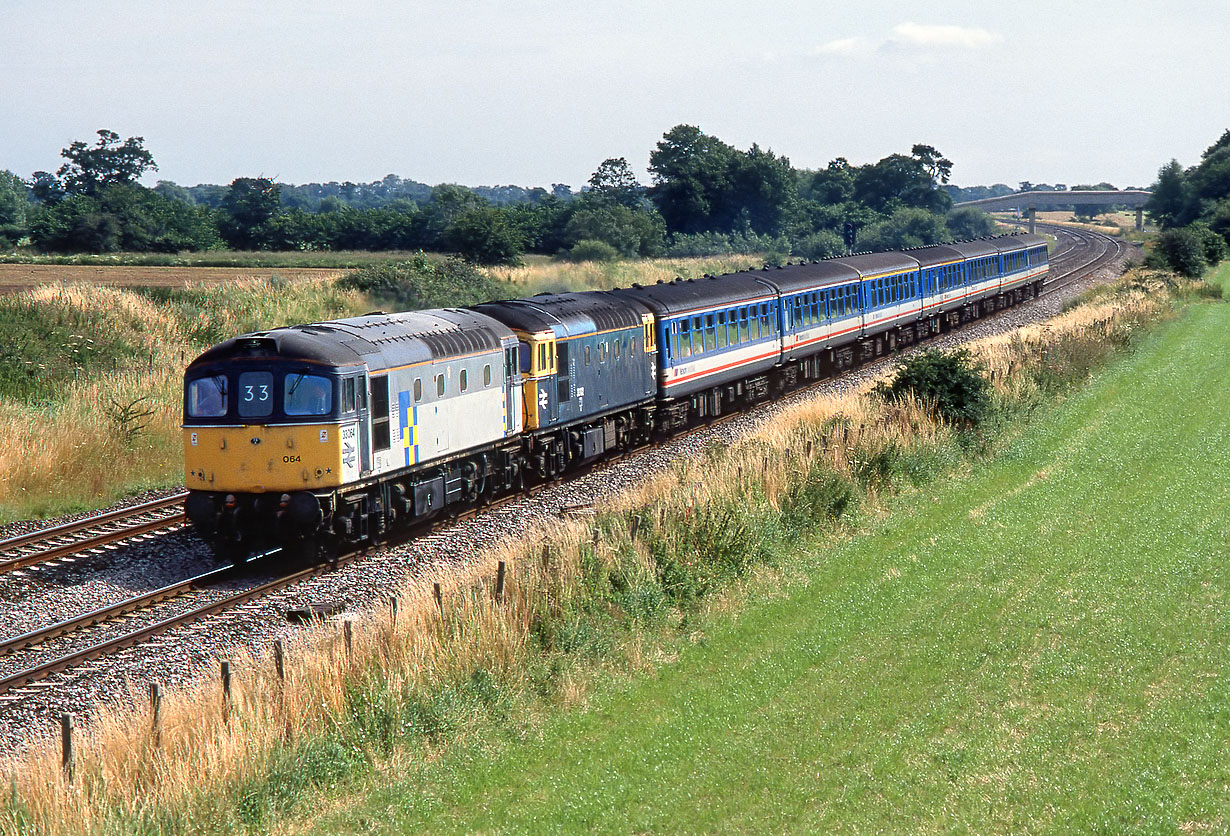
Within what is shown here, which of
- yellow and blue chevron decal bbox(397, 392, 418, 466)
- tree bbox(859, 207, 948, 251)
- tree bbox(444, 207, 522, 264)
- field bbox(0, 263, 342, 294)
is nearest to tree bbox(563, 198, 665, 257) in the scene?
tree bbox(444, 207, 522, 264)

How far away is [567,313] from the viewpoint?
24.0 metres

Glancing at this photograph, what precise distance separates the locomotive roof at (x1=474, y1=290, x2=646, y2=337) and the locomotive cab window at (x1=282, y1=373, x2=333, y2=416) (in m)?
6.24

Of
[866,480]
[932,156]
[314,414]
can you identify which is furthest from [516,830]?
[932,156]

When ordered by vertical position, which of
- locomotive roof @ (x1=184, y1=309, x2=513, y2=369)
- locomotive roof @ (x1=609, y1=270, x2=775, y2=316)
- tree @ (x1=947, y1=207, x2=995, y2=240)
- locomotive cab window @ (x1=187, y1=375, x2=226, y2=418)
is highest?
tree @ (x1=947, y1=207, x2=995, y2=240)

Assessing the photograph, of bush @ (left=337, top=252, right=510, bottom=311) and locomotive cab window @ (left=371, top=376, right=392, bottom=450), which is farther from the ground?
bush @ (left=337, top=252, right=510, bottom=311)

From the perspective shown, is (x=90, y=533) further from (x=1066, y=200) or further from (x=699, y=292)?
(x=1066, y=200)

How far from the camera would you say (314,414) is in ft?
54.7

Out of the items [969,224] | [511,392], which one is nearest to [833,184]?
[969,224]

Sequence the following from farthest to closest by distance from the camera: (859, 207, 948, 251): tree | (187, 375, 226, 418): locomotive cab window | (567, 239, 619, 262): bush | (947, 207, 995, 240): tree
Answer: (947, 207, 995, 240): tree → (859, 207, 948, 251): tree → (567, 239, 619, 262): bush → (187, 375, 226, 418): locomotive cab window

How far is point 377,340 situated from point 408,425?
1.29 meters

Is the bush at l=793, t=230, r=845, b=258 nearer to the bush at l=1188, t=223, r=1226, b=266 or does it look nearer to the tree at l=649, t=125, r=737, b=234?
the tree at l=649, t=125, r=737, b=234

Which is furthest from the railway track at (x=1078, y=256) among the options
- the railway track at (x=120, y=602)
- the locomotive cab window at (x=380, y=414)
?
the railway track at (x=120, y=602)

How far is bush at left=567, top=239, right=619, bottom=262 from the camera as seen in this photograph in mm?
73562

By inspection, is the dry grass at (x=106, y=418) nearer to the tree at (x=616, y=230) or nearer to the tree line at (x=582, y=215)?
the tree line at (x=582, y=215)
